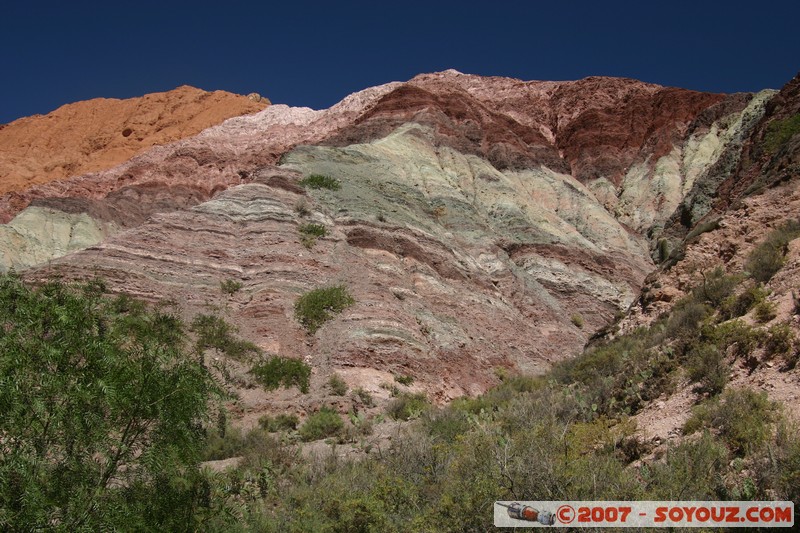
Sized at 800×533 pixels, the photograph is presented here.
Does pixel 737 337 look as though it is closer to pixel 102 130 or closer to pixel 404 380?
pixel 404 380

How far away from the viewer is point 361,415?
1617cm

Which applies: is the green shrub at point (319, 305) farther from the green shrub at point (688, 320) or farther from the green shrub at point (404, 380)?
the green shrub at point (688, 320)

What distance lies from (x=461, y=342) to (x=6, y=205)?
47114 millimetres

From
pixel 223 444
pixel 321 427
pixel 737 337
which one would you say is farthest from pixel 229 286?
pixel 737 337

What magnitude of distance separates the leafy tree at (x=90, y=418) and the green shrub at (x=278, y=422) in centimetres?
740

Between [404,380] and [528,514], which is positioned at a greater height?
[404,380]

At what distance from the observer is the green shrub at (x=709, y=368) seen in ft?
28.7

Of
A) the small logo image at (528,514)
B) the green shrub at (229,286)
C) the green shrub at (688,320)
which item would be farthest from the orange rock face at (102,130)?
the small logo image at (528,514)

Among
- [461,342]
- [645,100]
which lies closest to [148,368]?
[461,342]

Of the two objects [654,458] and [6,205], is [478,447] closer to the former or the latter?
[654,458]

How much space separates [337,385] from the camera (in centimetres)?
1753

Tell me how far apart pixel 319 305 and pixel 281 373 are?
3.70 metres

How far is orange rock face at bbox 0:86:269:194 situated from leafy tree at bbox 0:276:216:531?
6670cm

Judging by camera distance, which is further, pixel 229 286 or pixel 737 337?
pixel 229 286
